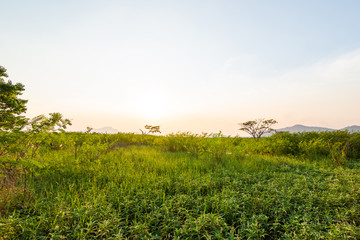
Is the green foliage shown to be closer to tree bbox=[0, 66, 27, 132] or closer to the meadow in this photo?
the meadow

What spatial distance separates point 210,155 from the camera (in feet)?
26.6

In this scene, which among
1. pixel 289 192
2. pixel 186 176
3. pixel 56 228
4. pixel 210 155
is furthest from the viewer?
pixel 210 155

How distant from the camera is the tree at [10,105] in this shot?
9.66 ft

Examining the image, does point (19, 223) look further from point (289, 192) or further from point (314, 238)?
point (289, 192)

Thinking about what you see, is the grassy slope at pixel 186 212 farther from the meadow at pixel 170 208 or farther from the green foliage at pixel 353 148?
the green foliage at pixel 353 148

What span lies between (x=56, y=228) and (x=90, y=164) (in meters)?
3.36

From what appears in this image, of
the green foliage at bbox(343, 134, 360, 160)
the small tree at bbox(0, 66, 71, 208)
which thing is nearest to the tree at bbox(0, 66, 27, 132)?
the small tree at bbox(0, 66, 71, 208)

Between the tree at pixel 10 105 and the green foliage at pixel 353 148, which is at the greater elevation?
the tree at pixel 10 105

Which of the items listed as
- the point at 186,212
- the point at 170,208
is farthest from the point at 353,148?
the point at 170,208

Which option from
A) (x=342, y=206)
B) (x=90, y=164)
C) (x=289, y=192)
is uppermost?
(x=90, y=164)

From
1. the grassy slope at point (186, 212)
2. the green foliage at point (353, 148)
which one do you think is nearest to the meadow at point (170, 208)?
the grassy slope at point (186, 212)

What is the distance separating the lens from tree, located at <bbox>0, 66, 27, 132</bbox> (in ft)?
9.66

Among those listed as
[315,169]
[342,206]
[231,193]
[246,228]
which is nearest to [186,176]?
[231,193]

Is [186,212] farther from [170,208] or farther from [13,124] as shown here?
[13,124]
